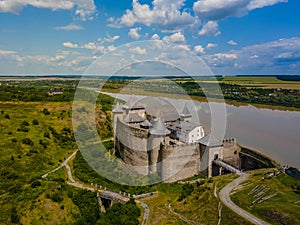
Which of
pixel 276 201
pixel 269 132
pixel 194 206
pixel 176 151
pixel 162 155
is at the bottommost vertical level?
pixel 269 132

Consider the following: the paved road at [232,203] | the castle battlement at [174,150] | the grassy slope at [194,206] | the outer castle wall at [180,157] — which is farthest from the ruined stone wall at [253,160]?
the grassy slope at [194,206]

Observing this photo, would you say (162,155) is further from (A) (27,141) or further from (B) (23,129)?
(B) (23,129)

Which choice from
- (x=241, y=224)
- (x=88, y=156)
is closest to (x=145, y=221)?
(x=241, y=224)

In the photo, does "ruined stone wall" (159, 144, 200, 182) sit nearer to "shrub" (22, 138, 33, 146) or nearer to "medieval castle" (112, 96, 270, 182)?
"medieval castle" (112, 96, 270, 182)

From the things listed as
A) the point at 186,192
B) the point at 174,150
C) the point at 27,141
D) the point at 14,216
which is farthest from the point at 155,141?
the point at 27,141

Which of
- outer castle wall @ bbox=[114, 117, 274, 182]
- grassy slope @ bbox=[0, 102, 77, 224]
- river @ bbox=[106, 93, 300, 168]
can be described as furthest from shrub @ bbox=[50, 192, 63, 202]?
river @ bbox=[106, 93, 300, 168]

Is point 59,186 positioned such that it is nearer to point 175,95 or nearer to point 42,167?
point 42,167
